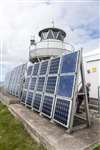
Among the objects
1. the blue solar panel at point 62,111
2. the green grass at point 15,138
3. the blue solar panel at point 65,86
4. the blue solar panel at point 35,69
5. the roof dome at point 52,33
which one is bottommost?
the green grass at point 15,138

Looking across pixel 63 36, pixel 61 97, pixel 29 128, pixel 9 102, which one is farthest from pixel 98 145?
pixel 63 36

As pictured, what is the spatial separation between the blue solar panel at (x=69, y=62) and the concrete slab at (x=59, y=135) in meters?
1.70

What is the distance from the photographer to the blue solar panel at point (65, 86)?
4481mm

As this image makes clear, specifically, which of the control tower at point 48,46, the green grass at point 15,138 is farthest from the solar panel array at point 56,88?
the control tower at point 48,46

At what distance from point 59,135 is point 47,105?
1.52 meters

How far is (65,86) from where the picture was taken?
15.6 feet

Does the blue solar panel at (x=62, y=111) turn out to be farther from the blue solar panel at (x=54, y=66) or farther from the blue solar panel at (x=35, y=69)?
the blue solar panel at (x=35, y=69)

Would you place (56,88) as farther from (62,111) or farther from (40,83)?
(40,83)

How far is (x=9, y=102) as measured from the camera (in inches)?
348

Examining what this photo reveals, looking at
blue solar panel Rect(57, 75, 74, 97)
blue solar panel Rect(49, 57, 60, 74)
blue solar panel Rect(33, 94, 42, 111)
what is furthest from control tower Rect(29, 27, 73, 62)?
blue solar panel Rect(57, 75, 74, 97)

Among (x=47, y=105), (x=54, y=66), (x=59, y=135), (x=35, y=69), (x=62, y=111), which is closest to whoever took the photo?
(x=59, y=135)

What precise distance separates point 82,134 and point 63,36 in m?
15.7

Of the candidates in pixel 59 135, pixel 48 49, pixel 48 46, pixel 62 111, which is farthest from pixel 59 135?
pixel 48 46

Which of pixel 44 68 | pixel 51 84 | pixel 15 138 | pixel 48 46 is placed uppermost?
pixel 48 46
